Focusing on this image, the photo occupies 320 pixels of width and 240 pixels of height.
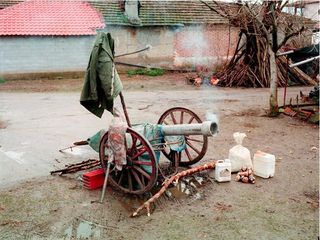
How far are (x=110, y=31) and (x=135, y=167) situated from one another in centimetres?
1727

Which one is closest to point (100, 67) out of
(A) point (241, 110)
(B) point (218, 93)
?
(A) point (241, 110)

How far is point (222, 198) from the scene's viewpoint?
5691 millimetres

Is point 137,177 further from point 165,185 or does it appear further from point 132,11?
point 132,11

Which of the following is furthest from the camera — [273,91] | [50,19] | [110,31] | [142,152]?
[110,31]

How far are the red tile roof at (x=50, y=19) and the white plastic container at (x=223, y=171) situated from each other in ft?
52.3

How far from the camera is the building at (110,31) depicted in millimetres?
19922

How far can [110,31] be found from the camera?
21703mm

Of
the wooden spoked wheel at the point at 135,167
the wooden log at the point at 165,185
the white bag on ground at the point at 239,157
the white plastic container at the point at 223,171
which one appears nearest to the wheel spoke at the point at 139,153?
the wooden spoked wheel at the point at 135,167

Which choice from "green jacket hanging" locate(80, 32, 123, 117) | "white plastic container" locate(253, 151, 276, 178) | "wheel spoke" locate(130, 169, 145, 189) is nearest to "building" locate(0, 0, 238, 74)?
"white plastic container" locate(253, 151, 276, 178)

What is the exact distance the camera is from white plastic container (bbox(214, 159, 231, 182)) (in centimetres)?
619

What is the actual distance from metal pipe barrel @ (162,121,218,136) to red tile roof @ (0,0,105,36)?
15754mm

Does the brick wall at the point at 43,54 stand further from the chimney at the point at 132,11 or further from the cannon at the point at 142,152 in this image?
the cannon at the point at 142,152

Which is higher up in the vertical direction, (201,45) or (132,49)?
(201,45)

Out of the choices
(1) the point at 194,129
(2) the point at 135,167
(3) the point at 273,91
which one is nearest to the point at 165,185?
(2) the point at 135,167
